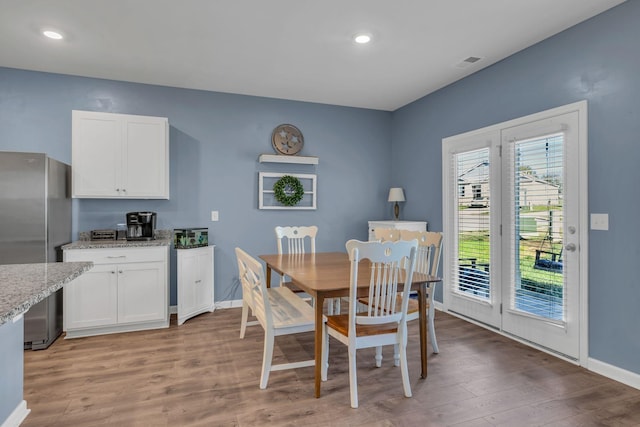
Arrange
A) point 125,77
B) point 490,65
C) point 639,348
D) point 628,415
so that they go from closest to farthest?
point 628,415 < point 639,348 < point 490,65 < point 125,77

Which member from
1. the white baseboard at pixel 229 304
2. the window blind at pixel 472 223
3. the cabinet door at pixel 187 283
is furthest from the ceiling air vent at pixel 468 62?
the white baseboard at pixel 229 304

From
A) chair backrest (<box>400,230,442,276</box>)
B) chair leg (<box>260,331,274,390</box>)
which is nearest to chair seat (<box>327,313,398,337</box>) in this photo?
chair leg (<box>260,331,274,390</box>)

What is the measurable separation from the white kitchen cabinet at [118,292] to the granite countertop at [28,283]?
1.77 metres

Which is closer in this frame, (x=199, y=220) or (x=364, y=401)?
(x=364, y=401)

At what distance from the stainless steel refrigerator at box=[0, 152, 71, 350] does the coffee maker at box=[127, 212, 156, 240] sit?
672 millimetres

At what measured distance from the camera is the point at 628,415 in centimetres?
212

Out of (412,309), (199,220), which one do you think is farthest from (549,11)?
(199,220)

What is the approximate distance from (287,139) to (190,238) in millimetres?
1729

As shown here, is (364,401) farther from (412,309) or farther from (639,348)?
(639,348)

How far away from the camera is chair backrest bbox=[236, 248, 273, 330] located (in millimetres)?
2242

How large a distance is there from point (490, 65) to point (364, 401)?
3256mm

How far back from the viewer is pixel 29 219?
307 centimetres

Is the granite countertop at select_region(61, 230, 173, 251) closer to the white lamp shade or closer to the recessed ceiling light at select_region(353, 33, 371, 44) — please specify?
the recessed ceiling light at select_region(353, 33, 371, 44)

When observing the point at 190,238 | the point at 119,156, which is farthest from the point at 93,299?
the point at 119,156
